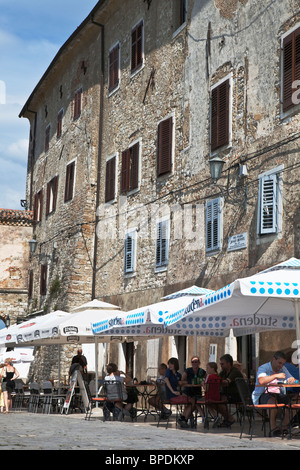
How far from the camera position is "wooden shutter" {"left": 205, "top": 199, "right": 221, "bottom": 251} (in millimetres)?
15539

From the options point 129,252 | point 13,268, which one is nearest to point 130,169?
point 129,252

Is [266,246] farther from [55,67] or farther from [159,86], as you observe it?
[55,67]

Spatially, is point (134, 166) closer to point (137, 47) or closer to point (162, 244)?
point (162, 244)

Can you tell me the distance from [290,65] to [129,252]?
27.1 feet

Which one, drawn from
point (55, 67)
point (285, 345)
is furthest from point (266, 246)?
point (55, 67)

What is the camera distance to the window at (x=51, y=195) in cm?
2695

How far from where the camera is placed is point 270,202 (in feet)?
44.7

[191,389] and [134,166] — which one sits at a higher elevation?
[134,166]

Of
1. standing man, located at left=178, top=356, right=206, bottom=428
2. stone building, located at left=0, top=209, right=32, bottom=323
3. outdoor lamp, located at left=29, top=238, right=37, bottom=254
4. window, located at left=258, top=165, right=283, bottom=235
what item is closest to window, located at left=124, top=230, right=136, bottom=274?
window, located at left=258, top=165, right=283, bottom=235

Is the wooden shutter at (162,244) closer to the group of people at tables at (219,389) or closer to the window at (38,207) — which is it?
the group of people at tables at (219,389)

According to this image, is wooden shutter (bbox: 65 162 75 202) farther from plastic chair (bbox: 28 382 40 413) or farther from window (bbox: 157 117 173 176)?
plastic chair (bbox: 28 382 40 413)

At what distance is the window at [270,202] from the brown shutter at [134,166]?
640 cm

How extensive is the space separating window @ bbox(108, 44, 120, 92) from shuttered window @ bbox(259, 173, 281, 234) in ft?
30.8

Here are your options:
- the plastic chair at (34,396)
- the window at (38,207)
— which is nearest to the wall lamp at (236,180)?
the plastic chair at (34,396)
